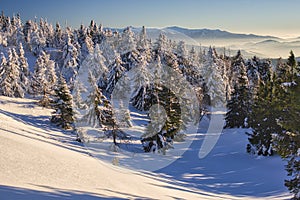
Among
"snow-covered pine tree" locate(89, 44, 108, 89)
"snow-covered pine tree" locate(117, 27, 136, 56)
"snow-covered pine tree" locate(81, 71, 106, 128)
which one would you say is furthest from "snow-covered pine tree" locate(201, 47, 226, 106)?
"snow-covered pine tree" locate(81, 71, 106, 128)

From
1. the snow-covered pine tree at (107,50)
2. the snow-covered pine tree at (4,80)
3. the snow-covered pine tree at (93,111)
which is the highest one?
the snow-covered pine tree at (107,50)

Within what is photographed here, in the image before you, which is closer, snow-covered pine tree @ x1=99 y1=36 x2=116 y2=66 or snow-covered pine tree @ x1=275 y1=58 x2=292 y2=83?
snow-covered pine tree @ x1=275 y1=58 x2=292 y2=83

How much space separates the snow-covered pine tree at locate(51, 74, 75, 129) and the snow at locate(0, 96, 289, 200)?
148 cm

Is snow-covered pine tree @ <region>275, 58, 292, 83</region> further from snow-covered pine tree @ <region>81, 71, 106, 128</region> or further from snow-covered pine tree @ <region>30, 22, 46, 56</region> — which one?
snow-covered pine tree @ <region>30, 22, 46, 56</region>

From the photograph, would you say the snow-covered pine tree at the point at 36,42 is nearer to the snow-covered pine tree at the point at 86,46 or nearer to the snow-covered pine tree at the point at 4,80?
the snow-covered pine tree at the point at 86,46

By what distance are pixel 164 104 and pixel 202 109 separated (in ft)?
88.1

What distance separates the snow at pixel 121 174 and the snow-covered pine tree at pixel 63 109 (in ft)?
4.86

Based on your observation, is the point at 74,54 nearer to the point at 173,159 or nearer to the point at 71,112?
the point at 71,112

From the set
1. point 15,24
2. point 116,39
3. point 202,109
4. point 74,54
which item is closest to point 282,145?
point 202,109

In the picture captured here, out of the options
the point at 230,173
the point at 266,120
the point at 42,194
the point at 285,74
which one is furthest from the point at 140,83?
the point at 42,194

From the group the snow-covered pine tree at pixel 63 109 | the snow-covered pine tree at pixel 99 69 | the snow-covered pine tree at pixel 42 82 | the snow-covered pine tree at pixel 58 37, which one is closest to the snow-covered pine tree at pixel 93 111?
the snow-covered pine tree at pixel 63 109

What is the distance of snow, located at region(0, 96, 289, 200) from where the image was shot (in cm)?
1112

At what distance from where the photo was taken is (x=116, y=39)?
8956cm

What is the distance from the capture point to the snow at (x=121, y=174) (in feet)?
36.5
